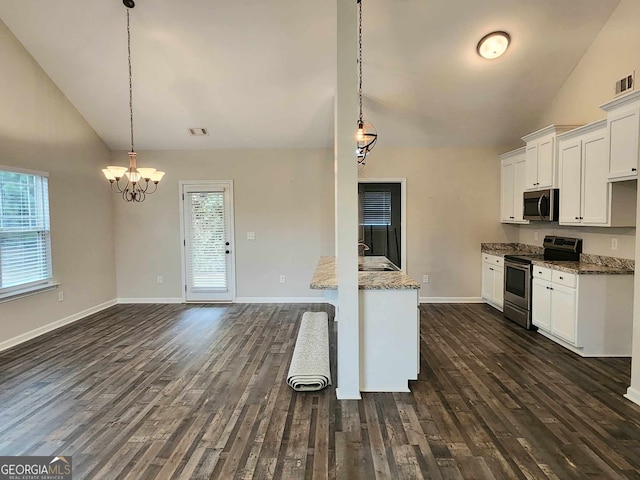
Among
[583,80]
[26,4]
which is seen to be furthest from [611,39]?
[26,4]

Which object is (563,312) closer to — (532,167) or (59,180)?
(532,167)

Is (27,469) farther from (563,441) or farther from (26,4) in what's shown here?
(26,4)

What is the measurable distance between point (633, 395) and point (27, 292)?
20.6ft

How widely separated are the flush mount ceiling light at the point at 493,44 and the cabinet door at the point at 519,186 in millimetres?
1686

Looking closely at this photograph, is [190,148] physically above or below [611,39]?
below

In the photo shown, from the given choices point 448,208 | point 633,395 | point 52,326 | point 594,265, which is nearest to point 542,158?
point 594,265

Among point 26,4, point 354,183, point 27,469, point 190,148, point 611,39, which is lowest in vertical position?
point 27,469

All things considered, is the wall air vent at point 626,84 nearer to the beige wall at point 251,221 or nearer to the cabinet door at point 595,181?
the cabinet door at point 595,181

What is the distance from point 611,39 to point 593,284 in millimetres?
2747

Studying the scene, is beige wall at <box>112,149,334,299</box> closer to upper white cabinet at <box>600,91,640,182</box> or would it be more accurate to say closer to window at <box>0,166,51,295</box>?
window at <box>0,166,51,295</box>

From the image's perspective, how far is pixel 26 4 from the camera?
371 cm

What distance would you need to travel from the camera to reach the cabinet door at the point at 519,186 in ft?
16.9

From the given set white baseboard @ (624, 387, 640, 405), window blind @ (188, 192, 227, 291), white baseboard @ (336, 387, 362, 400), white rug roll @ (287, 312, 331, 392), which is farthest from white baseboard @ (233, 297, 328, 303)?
white baseboard @ (624, 387, 640, 405)

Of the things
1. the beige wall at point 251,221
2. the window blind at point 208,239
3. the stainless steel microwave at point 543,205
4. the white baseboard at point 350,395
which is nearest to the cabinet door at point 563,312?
the stainless steel microwave at point 543,205
